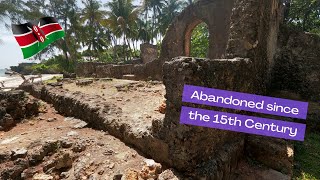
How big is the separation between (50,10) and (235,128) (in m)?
28.8

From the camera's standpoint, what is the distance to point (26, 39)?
8203 mm

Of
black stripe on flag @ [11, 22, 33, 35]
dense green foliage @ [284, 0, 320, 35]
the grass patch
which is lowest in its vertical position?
the grass patch

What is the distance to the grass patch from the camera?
391cm

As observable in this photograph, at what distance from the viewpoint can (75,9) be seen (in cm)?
2642

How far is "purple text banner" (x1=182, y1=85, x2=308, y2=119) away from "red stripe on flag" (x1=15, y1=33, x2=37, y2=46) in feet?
25.9

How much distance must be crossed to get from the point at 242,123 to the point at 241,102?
426 millimetres

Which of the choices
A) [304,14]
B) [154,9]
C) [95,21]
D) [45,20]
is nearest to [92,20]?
[95,21]

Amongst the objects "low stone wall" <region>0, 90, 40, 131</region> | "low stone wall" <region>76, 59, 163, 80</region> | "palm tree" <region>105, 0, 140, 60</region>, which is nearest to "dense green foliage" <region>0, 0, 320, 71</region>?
"palm tree" <region>105, 0, 140, 60</region>

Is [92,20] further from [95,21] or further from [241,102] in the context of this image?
[241,102]

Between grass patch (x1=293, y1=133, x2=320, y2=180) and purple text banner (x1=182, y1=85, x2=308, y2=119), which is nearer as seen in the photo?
purple text banner (x1=182, y1=85, x2=308, y2=119)

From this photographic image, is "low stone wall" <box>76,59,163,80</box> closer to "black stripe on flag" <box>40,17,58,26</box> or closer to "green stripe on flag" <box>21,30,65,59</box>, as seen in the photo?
"green stripe on flag" <box>21,30,65,59</box>

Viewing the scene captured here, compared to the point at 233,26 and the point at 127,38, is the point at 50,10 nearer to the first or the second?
the point at 127,38

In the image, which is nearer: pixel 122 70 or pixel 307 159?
pixel 307 159

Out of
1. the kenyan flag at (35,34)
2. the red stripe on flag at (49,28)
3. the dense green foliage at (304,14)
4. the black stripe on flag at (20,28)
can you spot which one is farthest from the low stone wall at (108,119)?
the dense green foliage at (304,14)
